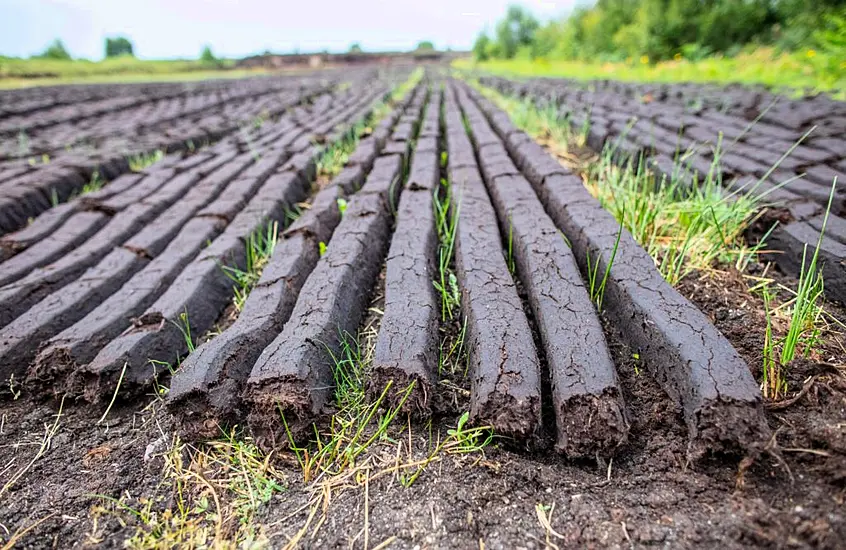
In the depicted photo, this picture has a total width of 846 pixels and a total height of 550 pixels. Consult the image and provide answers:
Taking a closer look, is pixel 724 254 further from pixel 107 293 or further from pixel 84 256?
pixel 84 256

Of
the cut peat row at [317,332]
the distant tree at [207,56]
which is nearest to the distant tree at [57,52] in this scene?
the distant tree at [207,56]

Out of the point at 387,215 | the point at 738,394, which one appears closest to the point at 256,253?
the point at 387,215

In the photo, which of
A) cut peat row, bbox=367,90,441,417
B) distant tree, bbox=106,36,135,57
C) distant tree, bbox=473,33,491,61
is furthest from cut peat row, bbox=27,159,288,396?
distant tree, bbox=106,36,135,57

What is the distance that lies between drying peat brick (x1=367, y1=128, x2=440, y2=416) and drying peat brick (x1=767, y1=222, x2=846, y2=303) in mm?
1316

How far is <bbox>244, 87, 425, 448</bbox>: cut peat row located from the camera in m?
1.38

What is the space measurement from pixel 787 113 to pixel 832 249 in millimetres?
3105

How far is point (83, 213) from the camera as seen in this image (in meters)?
2.95

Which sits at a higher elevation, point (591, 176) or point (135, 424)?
point (591, 176)

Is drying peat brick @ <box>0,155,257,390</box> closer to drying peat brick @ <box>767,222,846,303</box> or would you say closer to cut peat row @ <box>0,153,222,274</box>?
cut peat row @ <box>0,153,222,274</box>

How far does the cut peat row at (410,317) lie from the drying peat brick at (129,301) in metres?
1.02

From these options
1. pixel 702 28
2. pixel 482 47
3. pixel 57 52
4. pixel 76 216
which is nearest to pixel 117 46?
pixel 57 52

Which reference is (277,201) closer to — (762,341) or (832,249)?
(762,341)

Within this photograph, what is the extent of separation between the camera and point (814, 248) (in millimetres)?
1881

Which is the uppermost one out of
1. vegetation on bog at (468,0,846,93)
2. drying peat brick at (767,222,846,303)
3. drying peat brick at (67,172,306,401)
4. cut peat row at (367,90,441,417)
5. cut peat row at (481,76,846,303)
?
vegetation on bog at (468,0,846,93)
